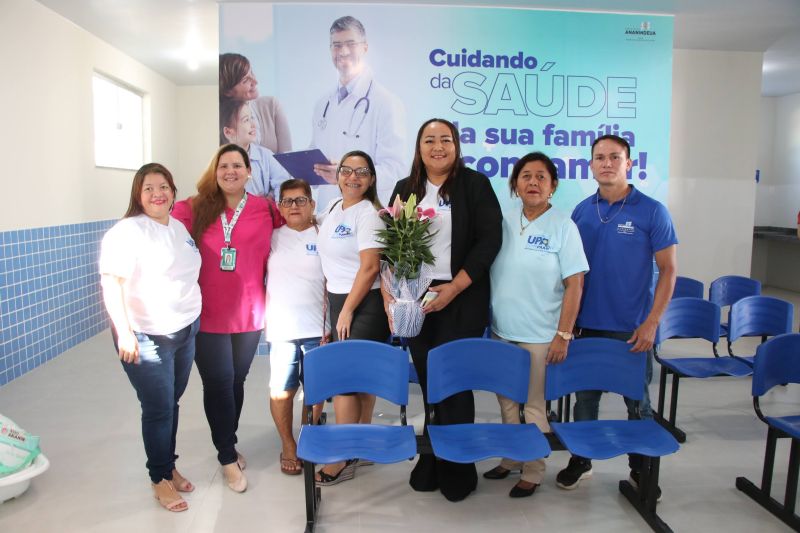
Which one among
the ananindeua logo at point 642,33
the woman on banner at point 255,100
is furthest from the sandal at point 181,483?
the ananindeua logo at point 642,33

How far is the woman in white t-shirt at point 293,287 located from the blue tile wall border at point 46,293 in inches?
112

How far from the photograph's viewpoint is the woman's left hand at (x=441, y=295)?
248 centimetres

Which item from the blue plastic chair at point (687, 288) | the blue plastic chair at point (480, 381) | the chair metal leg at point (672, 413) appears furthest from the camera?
the blue plastic chair at point (687, 288)

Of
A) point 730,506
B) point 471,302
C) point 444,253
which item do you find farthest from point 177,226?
point 730,506

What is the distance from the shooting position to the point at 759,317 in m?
3.92

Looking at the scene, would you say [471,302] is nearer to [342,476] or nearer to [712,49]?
[342,476]

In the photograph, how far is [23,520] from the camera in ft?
8.20

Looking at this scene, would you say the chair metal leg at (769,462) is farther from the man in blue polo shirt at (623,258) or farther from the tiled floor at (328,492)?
the man in blue polo shirt at (623,258)

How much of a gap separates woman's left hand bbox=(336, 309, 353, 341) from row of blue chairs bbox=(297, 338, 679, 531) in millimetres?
120

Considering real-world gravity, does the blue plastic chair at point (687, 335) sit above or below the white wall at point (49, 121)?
below

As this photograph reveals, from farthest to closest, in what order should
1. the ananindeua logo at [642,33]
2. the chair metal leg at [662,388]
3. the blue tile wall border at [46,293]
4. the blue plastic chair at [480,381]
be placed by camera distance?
the ananindeua logo at [642,33] → the blue tile wall border at [46,293] → the chair metal leg at [662,388] → the blue plastic chair at [480,381]

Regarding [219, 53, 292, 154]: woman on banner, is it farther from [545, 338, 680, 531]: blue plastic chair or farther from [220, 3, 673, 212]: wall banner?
[545, 338, 680, 531]: blue plastic chair

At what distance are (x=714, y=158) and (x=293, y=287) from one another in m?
6.09

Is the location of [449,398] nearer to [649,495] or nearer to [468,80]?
[649,495]
